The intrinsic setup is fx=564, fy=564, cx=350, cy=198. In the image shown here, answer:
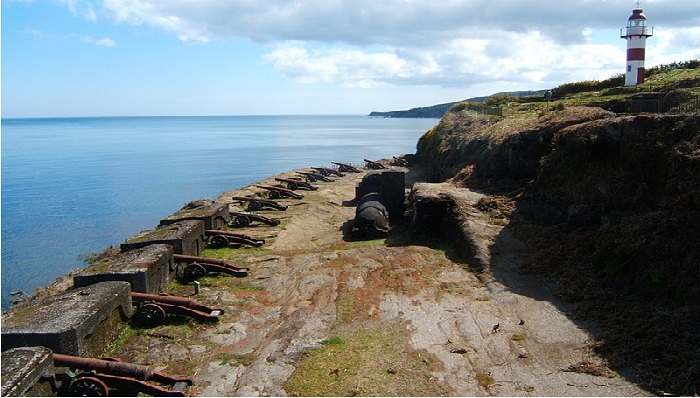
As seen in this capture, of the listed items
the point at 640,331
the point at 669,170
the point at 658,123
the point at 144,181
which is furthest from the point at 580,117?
the point at 144,181

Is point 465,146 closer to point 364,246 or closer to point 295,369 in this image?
point 364,246

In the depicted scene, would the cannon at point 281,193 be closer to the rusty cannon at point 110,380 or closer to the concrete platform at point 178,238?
the concrete platform at point 178,238

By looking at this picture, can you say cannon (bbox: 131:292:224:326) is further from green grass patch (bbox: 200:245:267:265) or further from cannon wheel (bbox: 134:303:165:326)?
green grass patch (bbox: 200:245:267:265)

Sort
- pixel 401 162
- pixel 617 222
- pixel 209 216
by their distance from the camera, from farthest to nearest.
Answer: pixel 401 162 < pixel 209 216 < pixel 617 222

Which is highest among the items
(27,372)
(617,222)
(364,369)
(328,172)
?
(617,222)

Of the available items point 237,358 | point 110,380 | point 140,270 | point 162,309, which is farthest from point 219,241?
point 110,380

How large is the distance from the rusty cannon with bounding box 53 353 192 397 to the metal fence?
16126 millimetres

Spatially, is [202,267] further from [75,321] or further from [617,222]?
Answer: [617,222]

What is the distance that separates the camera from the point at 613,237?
48.2 ft

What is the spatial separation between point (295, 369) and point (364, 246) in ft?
35.4

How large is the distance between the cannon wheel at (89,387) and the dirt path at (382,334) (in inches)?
56.5

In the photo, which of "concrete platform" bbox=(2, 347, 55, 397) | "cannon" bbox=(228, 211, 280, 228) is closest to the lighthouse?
"cannon" bbox=(228, 211, 280, 228)

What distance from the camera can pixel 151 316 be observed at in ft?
42.7

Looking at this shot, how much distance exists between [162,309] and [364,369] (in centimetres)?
545
